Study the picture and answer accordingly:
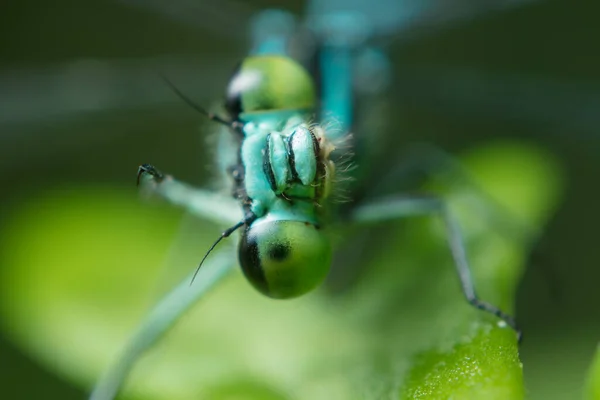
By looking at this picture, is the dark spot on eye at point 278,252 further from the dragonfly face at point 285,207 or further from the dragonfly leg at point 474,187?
the dragonfly leg at point 474,187

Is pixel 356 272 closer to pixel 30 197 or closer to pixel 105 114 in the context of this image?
pixel 30 197

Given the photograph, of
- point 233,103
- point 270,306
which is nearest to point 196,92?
point 270,306

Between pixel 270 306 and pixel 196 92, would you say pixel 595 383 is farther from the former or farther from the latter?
pixel 196 92

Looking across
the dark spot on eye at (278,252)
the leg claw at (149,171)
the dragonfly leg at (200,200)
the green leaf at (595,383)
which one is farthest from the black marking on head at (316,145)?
the green leaf at (595,383)

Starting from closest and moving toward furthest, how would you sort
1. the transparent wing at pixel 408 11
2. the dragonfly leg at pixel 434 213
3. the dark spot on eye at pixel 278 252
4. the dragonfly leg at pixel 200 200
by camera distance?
the dark spot on eye at pixel 278 252, the dragonfly leg at pixel 434 213, the dragonfly leg at pixel 200 200, the transparent wing at pixel 408 11

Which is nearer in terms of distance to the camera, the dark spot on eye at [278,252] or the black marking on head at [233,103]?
the dark spot on eye at [278,252]

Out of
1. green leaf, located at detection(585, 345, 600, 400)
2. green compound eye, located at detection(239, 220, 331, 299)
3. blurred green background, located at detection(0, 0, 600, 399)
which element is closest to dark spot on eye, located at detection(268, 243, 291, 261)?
green compound eye, located at detection(239, 220, 331, 299)

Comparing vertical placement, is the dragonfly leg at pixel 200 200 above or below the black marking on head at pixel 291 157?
above

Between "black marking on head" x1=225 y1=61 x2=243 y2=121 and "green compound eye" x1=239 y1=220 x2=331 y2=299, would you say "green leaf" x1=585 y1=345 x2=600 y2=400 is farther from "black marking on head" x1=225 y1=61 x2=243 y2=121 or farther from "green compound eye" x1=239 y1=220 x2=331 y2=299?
"black marking on head" x1=225 y1=61 x2=243 y2=121
